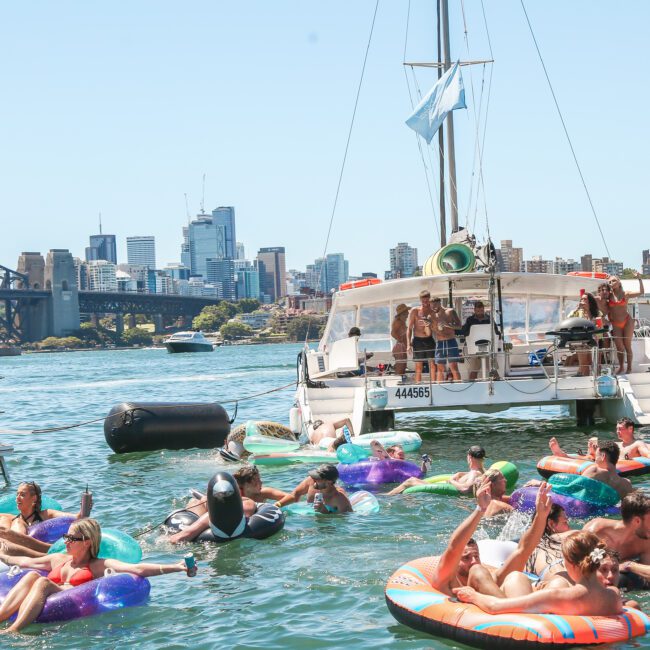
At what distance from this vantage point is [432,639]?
868 centimetres

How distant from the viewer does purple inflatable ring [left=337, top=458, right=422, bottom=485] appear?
50.1 ft

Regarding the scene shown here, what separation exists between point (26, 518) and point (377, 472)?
17.3ft

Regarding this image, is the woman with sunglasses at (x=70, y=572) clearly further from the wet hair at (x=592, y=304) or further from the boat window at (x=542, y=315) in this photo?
the boat window at (x=542, y=315)

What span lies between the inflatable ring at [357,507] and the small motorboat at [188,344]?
410 ft

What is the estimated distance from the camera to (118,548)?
1047 cm

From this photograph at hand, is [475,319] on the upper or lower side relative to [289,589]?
upper

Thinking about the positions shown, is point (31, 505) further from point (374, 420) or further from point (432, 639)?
point (374, 420)

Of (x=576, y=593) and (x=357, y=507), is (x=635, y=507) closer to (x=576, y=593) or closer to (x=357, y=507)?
(x=576, y=593)

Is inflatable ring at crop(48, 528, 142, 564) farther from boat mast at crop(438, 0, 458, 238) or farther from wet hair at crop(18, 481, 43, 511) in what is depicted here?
boat mast at crop(438, 0, 458, 238)

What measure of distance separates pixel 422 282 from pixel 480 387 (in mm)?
3369

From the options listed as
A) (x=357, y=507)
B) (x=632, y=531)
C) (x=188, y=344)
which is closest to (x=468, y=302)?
(x=357, y=507)

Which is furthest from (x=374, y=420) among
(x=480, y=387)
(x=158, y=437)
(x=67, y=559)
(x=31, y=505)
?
(x=67, y=559)

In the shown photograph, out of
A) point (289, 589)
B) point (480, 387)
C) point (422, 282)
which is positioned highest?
point (422, 282)

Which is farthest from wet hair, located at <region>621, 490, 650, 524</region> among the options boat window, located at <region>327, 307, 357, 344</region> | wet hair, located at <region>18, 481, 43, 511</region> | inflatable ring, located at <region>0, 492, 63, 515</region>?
boat window, located at <region>327, 307, 357, 344</region>
